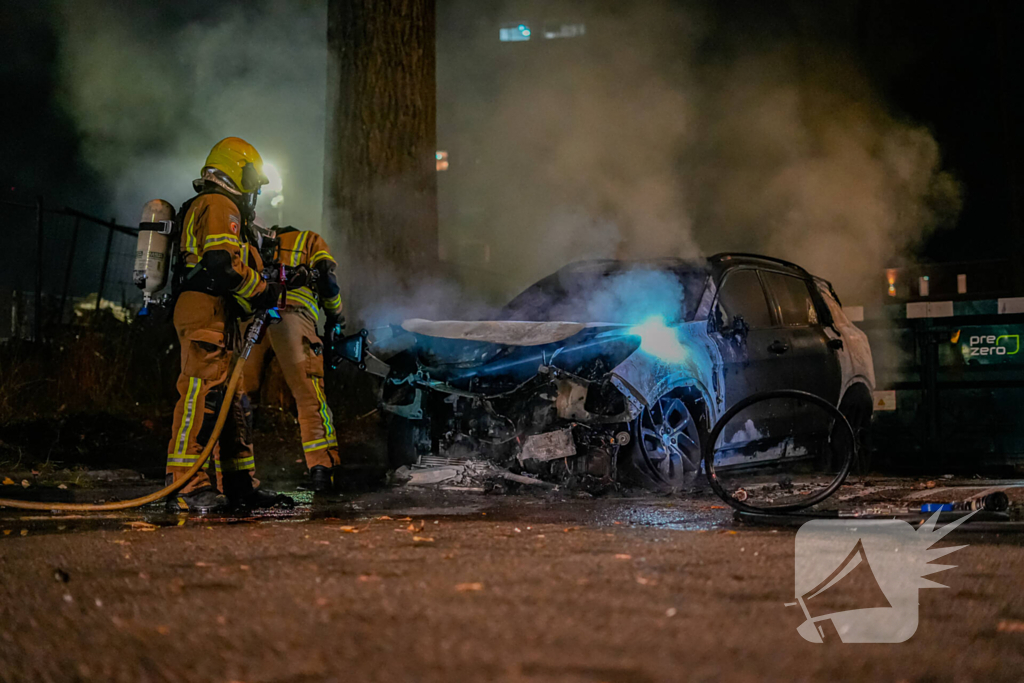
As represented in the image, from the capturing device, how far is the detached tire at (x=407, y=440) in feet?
20.0

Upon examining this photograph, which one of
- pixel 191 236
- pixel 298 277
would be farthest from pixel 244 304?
pixel 191 236

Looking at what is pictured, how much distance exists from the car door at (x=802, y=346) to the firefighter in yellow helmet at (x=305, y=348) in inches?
118

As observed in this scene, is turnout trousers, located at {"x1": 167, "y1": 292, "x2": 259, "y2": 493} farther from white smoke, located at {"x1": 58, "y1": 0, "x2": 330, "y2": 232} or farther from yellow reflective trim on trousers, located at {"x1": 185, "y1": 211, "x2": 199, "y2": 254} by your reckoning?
white smoke, located at {"x1": 58, "y1": 0, "x2": 330, "y2": 232}

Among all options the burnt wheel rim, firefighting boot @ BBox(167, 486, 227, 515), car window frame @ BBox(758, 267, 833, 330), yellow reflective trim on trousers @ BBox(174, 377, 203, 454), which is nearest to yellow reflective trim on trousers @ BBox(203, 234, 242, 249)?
yellow reflective trim on trousers @ BBox(174, 377, 203, 454)

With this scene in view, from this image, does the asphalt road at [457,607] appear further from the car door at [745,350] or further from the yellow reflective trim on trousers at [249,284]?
the car door at [745,350]

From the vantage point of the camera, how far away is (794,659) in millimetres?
2250

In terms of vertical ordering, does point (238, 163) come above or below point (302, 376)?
above

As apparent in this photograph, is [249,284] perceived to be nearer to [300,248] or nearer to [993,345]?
[300,248]

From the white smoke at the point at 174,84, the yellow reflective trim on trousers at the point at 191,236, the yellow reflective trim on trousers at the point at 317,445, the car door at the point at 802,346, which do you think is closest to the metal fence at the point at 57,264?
the white smoke at the point at 174,84

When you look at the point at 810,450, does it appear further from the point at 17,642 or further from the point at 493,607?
the point at 17,642

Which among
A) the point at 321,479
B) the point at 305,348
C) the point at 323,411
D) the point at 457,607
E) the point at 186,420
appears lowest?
the point at 457,607

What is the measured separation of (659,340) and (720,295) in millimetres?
924

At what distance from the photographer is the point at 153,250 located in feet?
16.8

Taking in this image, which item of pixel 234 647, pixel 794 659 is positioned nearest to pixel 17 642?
pixel 234 647
